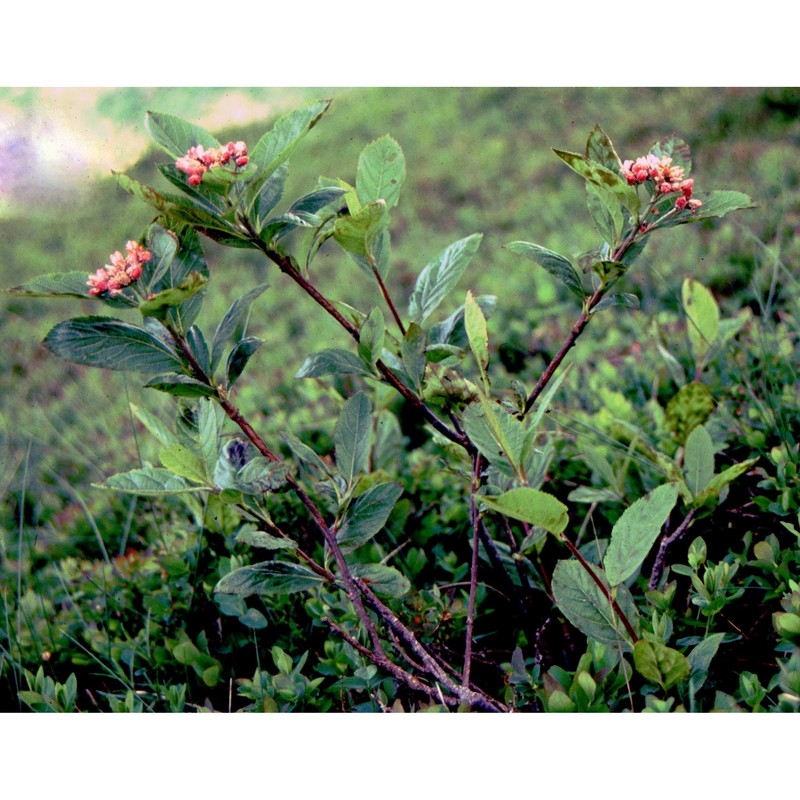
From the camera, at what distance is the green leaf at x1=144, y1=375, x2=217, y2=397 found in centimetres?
112

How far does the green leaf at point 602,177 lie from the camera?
1066 mm

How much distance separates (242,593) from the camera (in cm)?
117

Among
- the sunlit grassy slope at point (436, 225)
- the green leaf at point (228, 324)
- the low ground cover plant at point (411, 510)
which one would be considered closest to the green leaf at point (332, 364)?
the low ground cover plant at point (411, 510)

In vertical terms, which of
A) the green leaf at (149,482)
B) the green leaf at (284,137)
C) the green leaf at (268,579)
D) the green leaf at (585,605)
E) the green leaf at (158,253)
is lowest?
the green leaf at (585,605)

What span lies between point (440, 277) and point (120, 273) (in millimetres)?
479

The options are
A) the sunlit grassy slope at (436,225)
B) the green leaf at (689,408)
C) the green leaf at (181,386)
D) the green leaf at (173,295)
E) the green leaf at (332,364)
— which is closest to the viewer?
the green leaf at (173,295)

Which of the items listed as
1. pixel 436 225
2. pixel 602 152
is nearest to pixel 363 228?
pixel 602 152

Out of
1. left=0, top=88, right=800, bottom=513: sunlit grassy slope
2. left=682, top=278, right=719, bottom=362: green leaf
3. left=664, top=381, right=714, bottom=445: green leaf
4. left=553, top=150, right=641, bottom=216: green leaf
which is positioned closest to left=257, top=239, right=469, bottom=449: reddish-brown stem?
left=553, top=150, right=641, bottom=216: green leaf

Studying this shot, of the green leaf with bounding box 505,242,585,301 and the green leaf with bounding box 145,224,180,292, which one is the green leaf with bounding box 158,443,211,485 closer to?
the green leaf with bounding box 145,224,180,292

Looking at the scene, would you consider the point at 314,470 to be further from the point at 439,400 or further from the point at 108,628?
the point at 439,400

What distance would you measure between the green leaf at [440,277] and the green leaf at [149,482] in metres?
0.41

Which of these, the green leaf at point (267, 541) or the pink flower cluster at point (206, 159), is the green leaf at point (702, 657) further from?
the pink flower cluster at point (206, 159)

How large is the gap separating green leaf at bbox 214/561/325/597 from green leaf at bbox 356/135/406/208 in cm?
53

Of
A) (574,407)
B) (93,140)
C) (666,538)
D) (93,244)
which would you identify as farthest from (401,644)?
(93,244)
